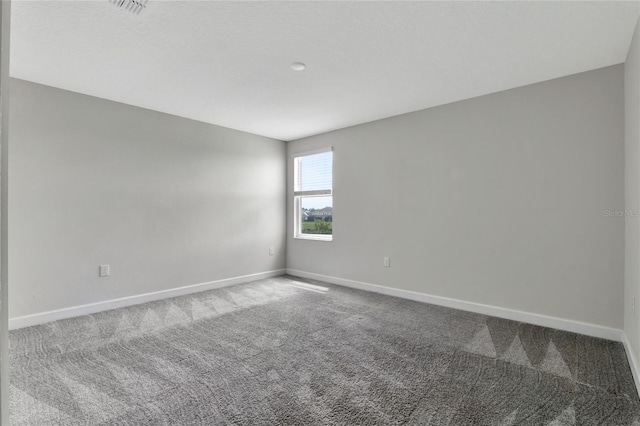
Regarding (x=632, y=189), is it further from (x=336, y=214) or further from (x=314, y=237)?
(x=314, y=237)

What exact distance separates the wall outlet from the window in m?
2.70

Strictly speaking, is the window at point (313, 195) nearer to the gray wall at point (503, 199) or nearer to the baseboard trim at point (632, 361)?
the gray wall at point (503, 199)

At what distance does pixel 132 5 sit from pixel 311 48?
1.18m

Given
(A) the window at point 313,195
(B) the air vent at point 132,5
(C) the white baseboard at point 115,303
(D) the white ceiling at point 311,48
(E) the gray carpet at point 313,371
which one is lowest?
(E) the gray carpet at point 313,371

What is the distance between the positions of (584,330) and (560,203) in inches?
44.7

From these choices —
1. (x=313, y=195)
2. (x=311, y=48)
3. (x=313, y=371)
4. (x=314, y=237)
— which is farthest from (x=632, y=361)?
(x=313, y=195)

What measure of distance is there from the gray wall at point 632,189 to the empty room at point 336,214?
0.04m

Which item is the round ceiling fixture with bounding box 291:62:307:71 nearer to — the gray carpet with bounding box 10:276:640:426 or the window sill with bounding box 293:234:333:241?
the gray carpet with bounding box 10:276:640:426

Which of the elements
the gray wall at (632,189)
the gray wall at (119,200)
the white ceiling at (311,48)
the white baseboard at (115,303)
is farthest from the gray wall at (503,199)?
the white baseboard at (115,303)

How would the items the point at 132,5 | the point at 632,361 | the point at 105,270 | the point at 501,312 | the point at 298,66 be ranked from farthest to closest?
the point at 105,270
the point at 501,312
the point at 298,66
the point at 632,361
the point at 132,5

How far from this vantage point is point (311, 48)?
232 centimetres

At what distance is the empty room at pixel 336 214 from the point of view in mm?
1849

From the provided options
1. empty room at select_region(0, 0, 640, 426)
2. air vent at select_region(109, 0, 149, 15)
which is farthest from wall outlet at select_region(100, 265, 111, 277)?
air vent at select_region(109, 0, 149, 15)

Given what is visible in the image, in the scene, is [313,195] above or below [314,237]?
above
